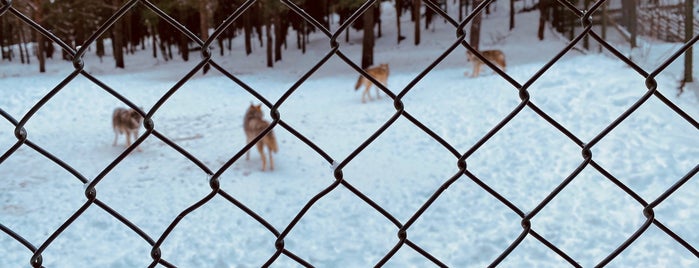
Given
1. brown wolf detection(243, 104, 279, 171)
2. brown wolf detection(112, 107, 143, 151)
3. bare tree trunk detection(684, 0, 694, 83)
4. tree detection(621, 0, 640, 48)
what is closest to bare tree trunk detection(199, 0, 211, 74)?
brown wolf detection(112, 107, 143, 151)

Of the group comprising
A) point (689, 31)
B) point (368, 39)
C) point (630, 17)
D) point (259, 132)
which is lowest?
point (368, 39)

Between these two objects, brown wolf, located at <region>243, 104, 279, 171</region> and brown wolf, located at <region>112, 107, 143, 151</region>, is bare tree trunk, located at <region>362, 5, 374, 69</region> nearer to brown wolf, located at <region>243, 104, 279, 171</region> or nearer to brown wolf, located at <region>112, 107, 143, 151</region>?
brown wolf, located at <region>112, 107, 143, 151</region>

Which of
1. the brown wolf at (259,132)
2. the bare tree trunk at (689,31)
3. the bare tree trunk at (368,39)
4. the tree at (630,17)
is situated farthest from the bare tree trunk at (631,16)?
the brown wolf at (259,132)

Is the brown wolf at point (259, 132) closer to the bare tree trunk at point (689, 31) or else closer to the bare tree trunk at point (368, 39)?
the bare tree trunk at point (689, 31)

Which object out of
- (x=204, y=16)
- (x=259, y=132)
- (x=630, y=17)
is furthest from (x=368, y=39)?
(x=259, y=132)

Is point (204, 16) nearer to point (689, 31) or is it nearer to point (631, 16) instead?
point (631, 16)

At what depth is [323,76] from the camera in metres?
18.2

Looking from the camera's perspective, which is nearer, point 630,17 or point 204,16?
point 630,17

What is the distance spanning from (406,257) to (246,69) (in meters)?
18.5

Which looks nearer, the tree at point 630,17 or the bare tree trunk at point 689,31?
the bare tree trunk at point 689,31

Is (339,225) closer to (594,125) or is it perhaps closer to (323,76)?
(594,125)

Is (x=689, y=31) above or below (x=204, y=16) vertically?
above

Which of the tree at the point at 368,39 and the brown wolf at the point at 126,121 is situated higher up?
the brown wolf at the point at 126,121

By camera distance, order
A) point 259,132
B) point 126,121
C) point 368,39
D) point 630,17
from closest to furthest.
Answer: point 259,132 → point 126,121 → point 630,17 → point 368,39
